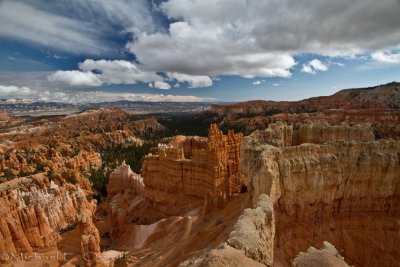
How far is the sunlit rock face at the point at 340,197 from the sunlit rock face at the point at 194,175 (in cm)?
702

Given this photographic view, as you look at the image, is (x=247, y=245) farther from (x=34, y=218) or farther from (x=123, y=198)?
(x=123, y=198)

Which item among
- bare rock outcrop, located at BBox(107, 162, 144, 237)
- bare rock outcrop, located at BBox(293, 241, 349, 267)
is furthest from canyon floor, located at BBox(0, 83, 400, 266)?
bare rock outcrop, located at BBox(107, 162, 144, 237)

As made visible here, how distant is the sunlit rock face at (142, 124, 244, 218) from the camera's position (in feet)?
80.1

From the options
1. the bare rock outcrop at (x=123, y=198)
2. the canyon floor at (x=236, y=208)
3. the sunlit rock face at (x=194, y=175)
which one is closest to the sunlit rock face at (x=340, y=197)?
the canyon floor at (x=236, y=208)

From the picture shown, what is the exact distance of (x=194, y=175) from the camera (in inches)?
1059

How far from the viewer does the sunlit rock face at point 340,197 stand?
44.7ft

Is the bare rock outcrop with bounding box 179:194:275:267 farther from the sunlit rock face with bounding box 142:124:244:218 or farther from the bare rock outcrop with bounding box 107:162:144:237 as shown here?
the bare rock outcrop with bounding box 107:162:144:237

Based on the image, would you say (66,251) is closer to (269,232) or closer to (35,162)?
(269,232)

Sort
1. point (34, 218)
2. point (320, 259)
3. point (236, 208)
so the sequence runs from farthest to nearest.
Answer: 1. point (34, 218)
2. point (236, 208)
3. point (320, 259)

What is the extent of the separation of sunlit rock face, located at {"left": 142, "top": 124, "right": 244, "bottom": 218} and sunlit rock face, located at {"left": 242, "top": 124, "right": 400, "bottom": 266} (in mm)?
7017

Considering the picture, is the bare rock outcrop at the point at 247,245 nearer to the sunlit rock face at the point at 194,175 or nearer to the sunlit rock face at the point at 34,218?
the sunlit rock face at the point at 194,175

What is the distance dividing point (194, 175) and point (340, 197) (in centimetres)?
1426

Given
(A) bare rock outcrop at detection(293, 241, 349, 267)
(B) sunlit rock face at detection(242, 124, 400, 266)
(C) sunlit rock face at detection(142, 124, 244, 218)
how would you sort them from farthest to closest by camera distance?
(C) sunlit rock face at detection(142, 124, 244, 218)
(B) sunlit rock face at detection(242, 124, 400, 266)
(A) bare rock outcrop at detection(293, 241, 349, 267)

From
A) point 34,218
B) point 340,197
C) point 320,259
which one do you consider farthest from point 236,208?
point 34,218
